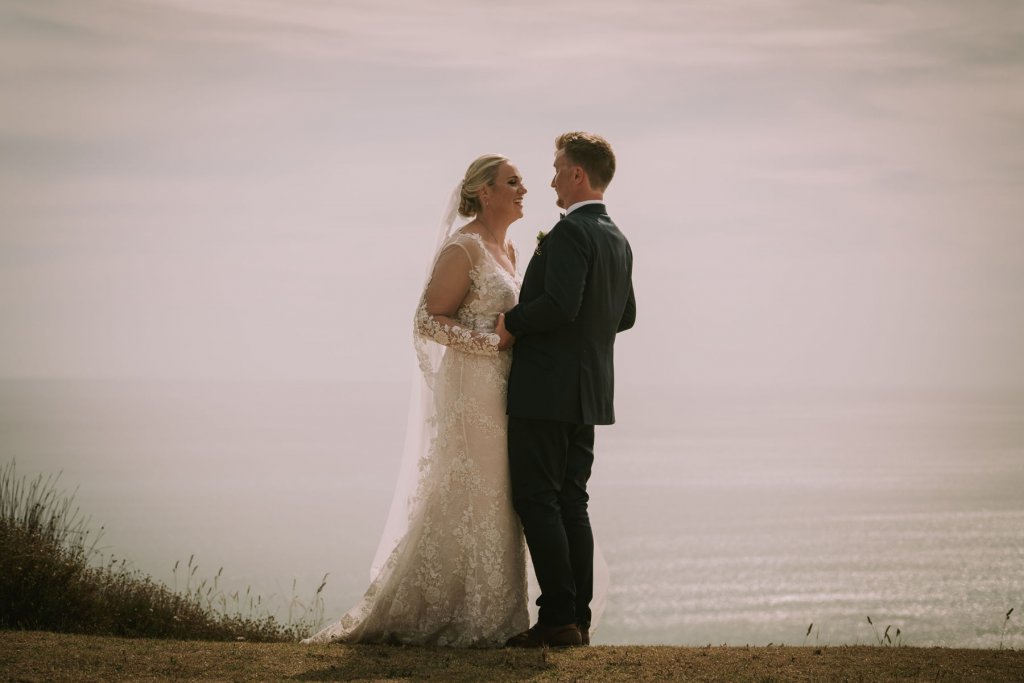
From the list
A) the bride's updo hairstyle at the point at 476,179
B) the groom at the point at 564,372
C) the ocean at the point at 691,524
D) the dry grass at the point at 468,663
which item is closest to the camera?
the dry grass at the point at 468,663

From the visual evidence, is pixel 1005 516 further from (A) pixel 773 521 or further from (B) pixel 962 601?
(B) pixel 962 601

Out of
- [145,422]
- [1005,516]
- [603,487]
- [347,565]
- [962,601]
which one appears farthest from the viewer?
[145,422]

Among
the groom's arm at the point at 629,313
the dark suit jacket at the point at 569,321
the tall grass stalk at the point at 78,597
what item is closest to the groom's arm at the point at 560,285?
the dark suit jacket at the point at 569,321

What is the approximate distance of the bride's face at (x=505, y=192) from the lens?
5434 mm

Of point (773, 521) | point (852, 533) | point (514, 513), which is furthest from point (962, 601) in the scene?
point (514, 513)

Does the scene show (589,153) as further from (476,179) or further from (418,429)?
(418,429)

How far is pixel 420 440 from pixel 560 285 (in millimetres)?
1290

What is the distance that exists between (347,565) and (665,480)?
186 ft

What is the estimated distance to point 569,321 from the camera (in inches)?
195

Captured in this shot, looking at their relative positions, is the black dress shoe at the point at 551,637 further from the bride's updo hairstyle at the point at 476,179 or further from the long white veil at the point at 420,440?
the bride's updo hairstyle at the point at 476,179

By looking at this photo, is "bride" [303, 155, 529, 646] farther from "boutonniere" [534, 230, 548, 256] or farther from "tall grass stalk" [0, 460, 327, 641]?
"tall grass stalk" [0, 460, 327, 641]

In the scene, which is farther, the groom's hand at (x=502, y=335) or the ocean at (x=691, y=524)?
the ocean at (x=691, y=524)

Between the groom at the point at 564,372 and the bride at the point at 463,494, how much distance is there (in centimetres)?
14

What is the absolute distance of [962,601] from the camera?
45.8 meters
